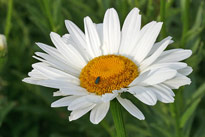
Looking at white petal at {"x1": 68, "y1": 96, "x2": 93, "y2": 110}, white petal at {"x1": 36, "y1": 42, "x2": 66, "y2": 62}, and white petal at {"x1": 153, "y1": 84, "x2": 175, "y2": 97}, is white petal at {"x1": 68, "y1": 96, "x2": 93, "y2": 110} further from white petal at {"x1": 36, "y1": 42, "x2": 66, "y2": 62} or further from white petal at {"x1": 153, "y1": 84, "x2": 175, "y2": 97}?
white petal at {"x1": 36, "y1": 42, "x2": 66, "y2": 62}

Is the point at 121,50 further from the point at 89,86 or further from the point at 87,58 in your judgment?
the point at 89,86

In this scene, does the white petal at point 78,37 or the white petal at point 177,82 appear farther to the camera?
the white petal at point 78,37

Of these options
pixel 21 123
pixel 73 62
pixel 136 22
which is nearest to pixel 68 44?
pixel 73 62

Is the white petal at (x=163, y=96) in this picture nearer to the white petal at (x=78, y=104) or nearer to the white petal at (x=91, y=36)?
the white petal at (x=78, y=104)

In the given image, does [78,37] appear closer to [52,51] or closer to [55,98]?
[52,51]

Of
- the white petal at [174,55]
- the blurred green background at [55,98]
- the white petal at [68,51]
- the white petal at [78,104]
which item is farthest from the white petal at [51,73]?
the blurred green background at [55,98]

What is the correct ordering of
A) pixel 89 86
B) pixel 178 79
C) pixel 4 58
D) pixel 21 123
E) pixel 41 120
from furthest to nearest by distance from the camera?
1. pixel 41 120
2. pixel 21 123
3. pixel 4 58
4. pixel 89 86
5. pixel 178 79

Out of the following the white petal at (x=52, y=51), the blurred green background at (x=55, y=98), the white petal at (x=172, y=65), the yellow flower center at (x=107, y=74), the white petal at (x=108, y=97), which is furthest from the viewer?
the blurred green background at (x=55, y=98)
